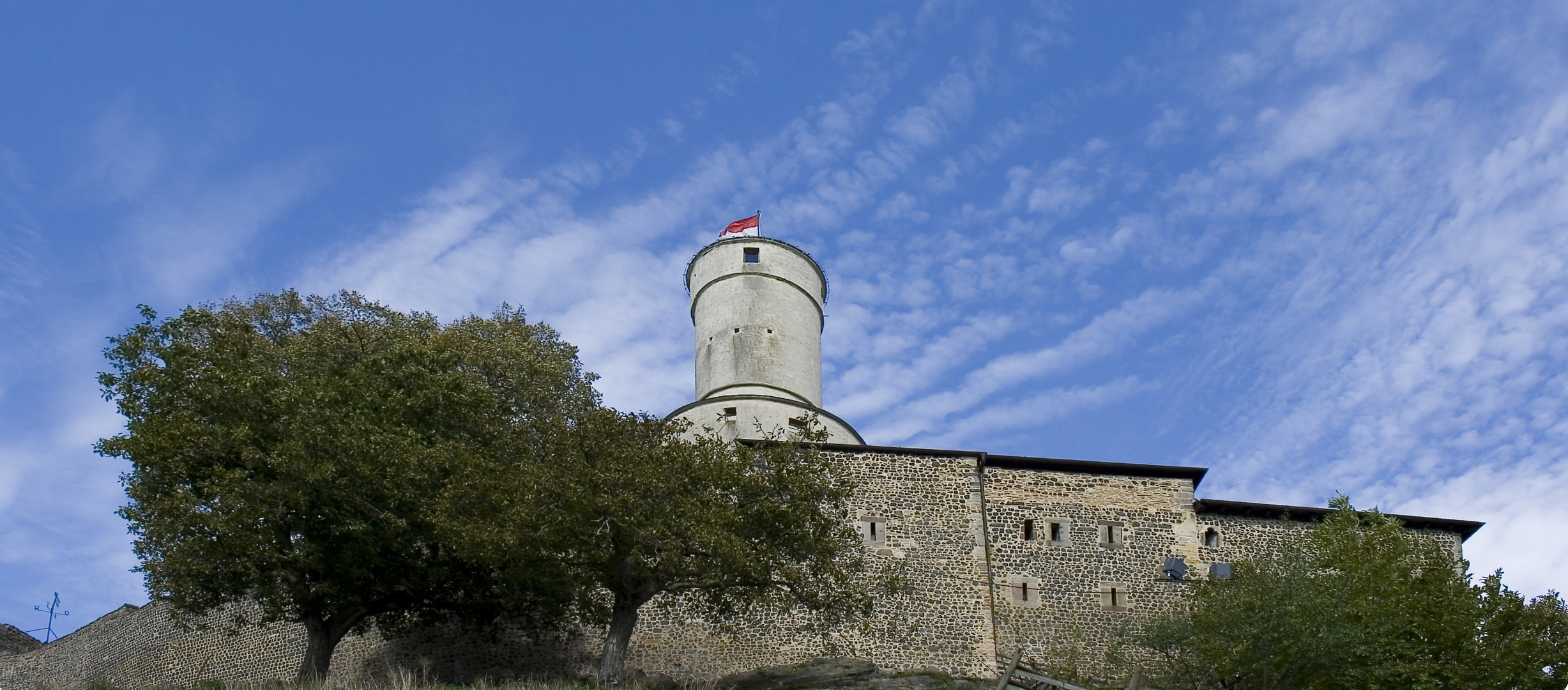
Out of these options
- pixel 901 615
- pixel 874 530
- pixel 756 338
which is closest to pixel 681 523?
pixel 901 615

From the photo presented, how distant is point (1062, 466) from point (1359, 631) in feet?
29.7

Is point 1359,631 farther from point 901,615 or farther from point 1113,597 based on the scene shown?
point 901,615

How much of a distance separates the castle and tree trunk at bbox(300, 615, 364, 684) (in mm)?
4691

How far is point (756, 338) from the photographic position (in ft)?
109

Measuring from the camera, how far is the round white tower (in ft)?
105

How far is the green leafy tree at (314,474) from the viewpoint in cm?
2092

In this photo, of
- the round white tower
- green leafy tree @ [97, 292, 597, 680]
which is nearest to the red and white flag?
the round white tower

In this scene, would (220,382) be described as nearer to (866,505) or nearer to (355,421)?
(355,421)

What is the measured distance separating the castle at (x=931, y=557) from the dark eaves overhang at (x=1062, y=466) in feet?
0.11

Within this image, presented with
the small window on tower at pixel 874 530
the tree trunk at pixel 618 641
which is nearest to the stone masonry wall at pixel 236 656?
the tree trunk at pixel 618 641

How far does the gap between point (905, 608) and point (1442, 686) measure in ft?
34.7

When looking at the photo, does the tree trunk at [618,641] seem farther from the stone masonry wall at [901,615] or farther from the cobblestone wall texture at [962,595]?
the cobblestone wall texture at [962,595]

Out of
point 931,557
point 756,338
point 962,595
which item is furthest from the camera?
point 756,338

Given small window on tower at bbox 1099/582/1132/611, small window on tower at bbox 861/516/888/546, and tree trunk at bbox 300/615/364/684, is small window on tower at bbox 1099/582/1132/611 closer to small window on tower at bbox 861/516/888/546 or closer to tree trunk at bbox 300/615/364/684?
small window on tower at bbox 861/516/888/546
